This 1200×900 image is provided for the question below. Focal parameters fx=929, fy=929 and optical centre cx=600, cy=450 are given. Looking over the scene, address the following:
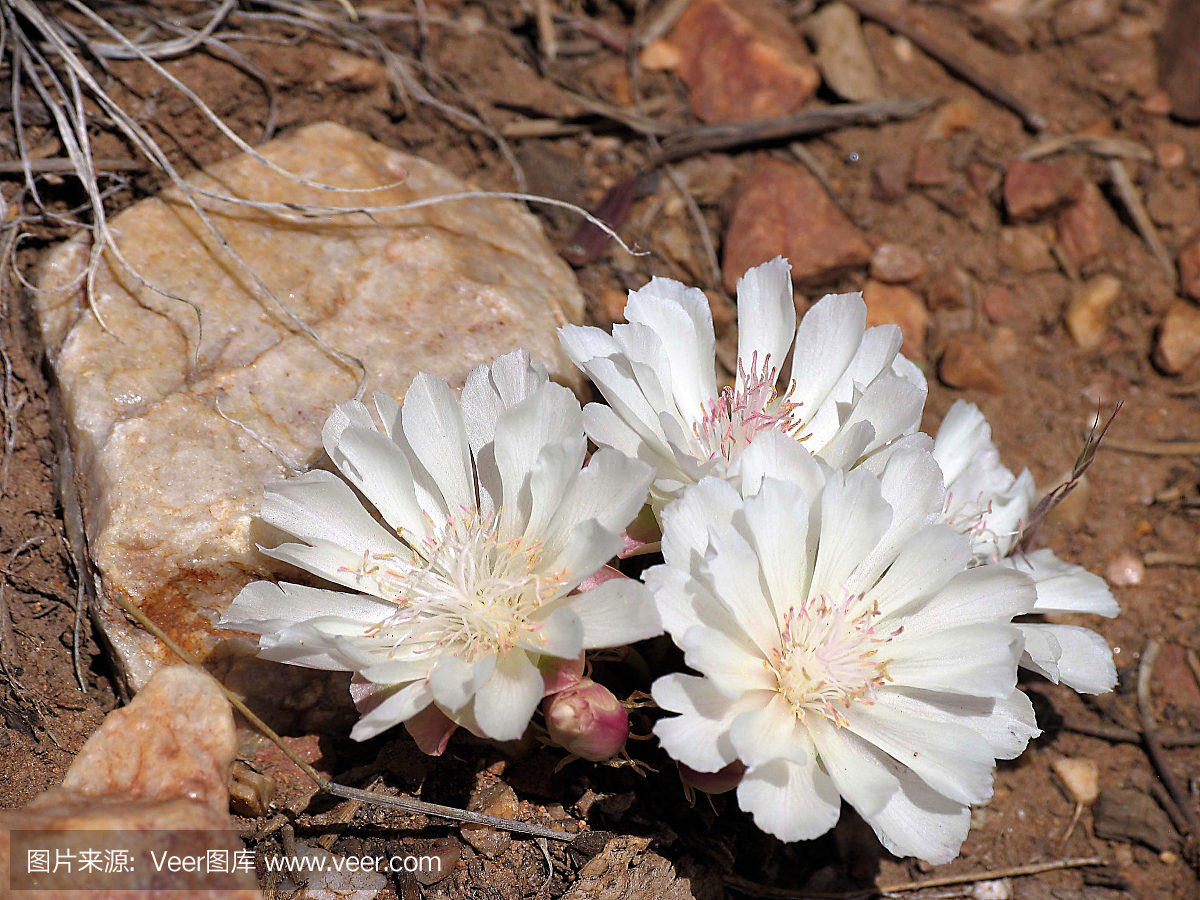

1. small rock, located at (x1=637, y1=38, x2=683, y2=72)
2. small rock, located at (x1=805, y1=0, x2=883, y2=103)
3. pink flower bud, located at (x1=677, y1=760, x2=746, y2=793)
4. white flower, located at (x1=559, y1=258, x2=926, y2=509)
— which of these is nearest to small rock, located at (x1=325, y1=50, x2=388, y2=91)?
small rock, located at (x1=637, y1=38, x2=683, y2=72)

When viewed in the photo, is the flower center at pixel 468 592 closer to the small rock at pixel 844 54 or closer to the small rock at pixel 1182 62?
the small rock at pixel 844 54

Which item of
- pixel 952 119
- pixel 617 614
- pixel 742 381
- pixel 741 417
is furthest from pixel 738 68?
pixel 617 614

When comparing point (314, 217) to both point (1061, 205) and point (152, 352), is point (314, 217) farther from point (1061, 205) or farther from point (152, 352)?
point (1061, 205)

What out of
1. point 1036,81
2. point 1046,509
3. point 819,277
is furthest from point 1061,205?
point 1046,509

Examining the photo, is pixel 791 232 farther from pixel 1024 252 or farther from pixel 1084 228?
pixel 1084 228

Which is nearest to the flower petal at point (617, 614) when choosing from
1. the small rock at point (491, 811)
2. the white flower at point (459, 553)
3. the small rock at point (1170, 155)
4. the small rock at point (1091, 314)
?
the white flower at point (459, 553)
